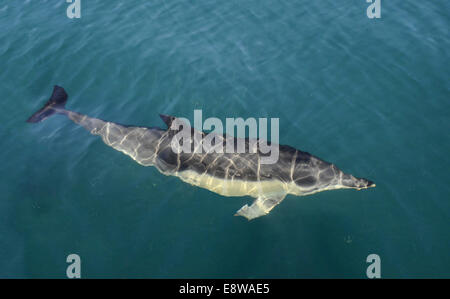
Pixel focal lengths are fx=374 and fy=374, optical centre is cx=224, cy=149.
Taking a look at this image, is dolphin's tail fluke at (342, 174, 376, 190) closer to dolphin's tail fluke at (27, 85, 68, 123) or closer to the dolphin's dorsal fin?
the dolphin's dorsal fin

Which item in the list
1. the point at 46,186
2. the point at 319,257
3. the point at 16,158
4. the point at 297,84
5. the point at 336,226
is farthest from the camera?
the point at 297,84

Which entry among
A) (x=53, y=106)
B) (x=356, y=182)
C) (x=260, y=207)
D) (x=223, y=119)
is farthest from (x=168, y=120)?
(x=356, y=182)

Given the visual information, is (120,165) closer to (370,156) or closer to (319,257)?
(319,257)

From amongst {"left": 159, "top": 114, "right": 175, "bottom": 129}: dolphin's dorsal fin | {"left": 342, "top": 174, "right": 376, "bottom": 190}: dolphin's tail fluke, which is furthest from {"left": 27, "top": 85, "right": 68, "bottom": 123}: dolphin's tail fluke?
{"left": 342, "top": 174, "right": 376, "bottom": 190}: dolphin's tail fluke

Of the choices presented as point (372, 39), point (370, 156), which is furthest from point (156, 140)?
point (372, 39)

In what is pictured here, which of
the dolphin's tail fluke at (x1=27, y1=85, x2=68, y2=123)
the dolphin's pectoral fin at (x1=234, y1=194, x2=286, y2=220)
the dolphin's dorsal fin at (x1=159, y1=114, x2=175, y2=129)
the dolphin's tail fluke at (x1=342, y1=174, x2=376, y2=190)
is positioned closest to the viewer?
the dolphin's pectoral fin at (x1=234, y1=194, x2=286, y2=220)

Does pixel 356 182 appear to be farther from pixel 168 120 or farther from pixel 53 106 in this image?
pixel 53 106
